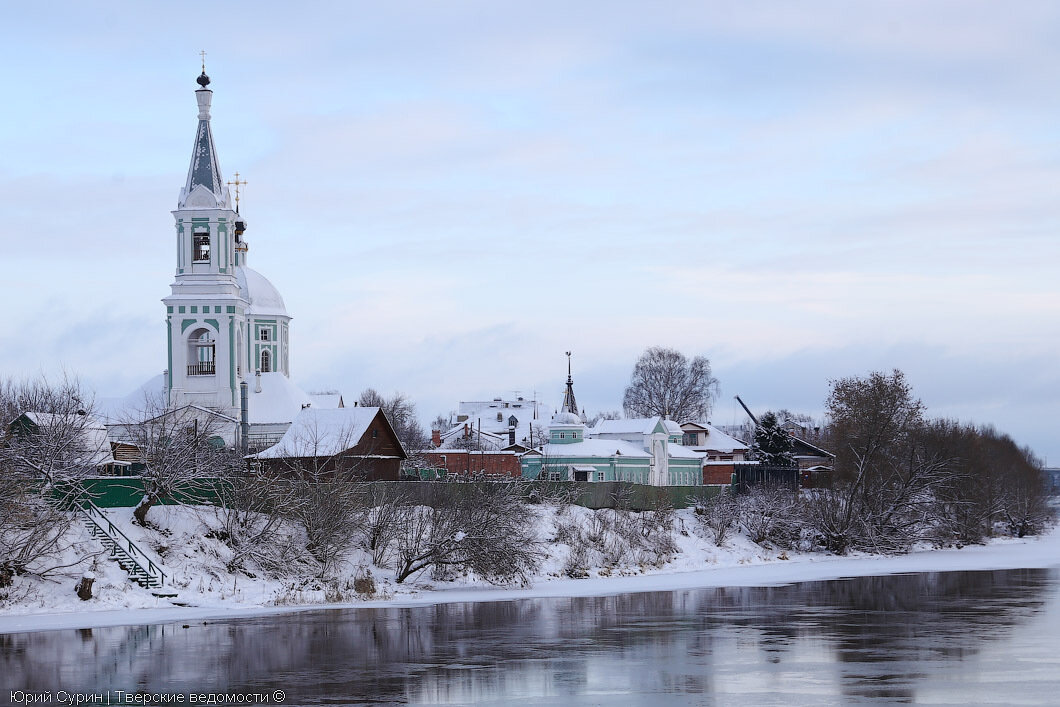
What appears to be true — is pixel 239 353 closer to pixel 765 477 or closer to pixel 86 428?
pixel 86 428

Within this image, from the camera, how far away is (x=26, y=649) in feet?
85.1

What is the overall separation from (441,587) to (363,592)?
409 cm

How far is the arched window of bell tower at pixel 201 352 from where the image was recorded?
68188 mm

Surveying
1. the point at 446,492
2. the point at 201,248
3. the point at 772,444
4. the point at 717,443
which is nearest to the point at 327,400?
the point at 201,248

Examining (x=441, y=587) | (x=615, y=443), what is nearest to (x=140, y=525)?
(x=441, y=587)

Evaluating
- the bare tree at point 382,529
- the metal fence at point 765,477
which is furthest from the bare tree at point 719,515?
the bare tree at point 382,529

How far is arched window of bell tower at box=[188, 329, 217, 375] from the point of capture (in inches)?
2685

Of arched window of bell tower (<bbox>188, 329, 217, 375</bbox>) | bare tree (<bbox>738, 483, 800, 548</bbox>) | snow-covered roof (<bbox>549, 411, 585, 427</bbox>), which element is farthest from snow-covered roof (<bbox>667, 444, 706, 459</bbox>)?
arched window of bell tower (<bbox>188, 329, 217, 375</bbox>)

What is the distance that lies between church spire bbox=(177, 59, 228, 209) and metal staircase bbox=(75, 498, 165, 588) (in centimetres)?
2929

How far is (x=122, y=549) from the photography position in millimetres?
36656

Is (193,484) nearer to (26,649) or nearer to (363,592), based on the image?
(363,592)

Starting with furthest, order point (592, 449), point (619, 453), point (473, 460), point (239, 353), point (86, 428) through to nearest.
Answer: point (473, 460), point (619, 453), point (592, 449), point (239, 353), point (86, 428)

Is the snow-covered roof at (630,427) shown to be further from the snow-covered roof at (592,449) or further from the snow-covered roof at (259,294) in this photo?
the snow-covered roof at (259,294)

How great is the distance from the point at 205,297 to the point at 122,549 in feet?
105
